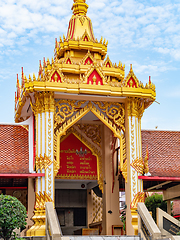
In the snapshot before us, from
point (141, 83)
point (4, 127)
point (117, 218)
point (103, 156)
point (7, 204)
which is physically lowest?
point (117, 218)

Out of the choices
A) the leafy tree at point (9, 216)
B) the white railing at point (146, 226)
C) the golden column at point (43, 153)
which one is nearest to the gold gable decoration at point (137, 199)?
the white railing at point (146, 226)

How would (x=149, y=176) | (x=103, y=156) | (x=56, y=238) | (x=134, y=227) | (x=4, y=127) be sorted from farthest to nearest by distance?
(x=103, y=156) < (x=4, y=127) < (x=149, y=176) < (x=134, y=227) < (x=56, y=238)

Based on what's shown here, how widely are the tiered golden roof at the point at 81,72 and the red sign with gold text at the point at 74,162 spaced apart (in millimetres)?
2081

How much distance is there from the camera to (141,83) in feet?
43.0

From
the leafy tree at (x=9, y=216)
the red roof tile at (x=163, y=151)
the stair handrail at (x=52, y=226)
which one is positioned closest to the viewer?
the stair handrail at (x=52, y=226)

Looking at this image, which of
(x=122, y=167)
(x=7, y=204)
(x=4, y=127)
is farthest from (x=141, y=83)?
(x=7, y=204)

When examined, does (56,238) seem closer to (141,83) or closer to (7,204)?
(7,204)

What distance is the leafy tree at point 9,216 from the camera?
9.42 m

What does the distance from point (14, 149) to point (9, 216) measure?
13.4 ft

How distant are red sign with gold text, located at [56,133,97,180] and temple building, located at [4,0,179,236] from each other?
0.04 m

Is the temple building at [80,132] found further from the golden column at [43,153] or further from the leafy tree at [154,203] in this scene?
the leafy tree at [154,203]

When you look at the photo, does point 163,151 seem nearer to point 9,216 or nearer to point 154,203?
point 9,216

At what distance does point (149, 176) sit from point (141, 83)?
2918mm

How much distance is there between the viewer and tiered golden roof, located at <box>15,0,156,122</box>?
40.7ft
